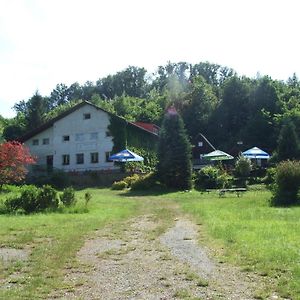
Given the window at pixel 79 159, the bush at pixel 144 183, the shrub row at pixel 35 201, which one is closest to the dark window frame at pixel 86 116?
the window at pixel 79 159

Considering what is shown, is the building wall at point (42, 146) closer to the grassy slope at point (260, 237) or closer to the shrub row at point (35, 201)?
the shrub row at point (35, 201)

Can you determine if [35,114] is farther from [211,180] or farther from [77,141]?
[211,180]

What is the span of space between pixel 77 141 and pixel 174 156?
17.3 metres

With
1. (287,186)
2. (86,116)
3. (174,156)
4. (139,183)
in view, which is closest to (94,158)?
(86,116)

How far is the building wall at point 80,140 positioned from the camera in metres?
49.0

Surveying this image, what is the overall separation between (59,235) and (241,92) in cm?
5388

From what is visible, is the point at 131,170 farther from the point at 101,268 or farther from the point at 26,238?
the point at 101,268

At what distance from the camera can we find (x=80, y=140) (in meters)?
50.3

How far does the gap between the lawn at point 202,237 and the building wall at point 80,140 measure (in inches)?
1017

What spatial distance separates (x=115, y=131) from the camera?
1898 inches

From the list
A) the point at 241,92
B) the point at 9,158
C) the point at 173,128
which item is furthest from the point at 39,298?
the point at 241,92

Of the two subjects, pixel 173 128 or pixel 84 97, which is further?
pixel 84 97

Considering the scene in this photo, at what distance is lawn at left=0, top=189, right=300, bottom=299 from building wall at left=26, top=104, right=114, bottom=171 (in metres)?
25.8

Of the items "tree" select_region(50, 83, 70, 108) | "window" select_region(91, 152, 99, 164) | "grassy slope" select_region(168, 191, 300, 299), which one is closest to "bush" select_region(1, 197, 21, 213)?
"grassy slope" select_region(168, 191, 300, 299)
